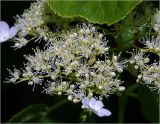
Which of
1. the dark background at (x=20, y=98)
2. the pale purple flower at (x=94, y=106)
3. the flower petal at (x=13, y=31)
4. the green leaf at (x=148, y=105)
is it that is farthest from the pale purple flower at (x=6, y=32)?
the green leaf at (x=148, y=105)

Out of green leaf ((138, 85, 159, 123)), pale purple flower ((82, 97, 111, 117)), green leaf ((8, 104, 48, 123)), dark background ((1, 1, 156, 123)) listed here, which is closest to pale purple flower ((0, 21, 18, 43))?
dark background ((1, 1, 156, 123))

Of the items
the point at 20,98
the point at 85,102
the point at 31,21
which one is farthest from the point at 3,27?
the point at 85,102

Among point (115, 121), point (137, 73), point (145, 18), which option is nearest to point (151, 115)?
point (115, 121)

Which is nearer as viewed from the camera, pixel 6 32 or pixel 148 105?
pixel 6 32

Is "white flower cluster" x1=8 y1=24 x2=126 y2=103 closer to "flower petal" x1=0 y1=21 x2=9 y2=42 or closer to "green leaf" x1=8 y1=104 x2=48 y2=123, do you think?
"flower petal" x1=0 y1=21 x2=9 y2=42

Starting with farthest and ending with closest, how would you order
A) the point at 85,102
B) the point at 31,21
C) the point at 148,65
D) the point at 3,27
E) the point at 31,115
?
the point at 31,115 < the point at 3,27 < the point at 31,21 < the point at 148,65 < the point at 85,102

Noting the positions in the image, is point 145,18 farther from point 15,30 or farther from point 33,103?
point 33,103

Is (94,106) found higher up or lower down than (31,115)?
lower down

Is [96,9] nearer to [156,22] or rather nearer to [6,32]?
[156,22]
